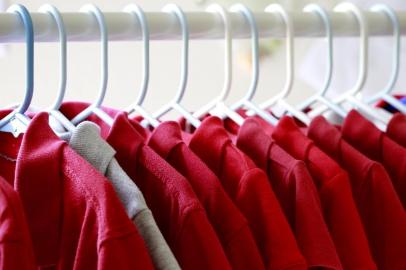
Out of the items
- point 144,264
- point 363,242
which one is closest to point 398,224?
→ point 363,242

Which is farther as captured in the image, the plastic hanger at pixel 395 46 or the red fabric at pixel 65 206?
the plastic hanger at pixel 395 46

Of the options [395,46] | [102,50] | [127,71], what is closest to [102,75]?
[102,50]

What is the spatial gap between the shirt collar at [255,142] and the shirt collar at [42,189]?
0.20 m

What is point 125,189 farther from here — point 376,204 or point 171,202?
point 376,204

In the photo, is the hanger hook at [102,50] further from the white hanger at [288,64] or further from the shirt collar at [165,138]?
the white hanger at [288,64]

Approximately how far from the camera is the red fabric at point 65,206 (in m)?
0.45

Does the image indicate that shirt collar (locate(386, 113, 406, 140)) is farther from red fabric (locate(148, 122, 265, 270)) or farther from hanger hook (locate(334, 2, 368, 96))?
red fabric (locate(148, 122, 265, 270))

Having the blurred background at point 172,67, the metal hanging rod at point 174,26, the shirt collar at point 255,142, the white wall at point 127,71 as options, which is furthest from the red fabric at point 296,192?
the white wall at point 127,71

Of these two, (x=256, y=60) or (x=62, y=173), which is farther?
(x=256, y=60)

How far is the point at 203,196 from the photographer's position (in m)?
0.55

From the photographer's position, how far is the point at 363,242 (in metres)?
0.60

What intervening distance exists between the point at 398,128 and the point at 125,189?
0.34 metres

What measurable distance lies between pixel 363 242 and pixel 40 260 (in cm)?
28

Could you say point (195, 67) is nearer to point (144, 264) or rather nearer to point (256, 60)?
point (256, 60)
